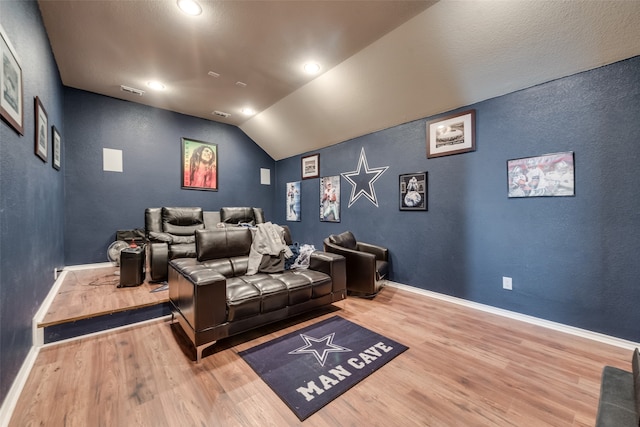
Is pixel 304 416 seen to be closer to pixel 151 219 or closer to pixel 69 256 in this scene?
pixel 151 219

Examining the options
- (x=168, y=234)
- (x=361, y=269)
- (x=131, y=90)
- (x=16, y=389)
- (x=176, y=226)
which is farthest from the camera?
(x=176, y=226)

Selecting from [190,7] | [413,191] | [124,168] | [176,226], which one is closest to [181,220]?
[176,226]

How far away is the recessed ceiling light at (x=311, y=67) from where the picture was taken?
3.29 metres

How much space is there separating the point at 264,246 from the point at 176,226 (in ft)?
7.80

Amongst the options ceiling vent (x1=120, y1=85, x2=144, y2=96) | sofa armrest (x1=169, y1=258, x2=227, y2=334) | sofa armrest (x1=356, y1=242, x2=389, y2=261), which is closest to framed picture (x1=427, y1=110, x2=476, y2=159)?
sofa armrest (x1=356, y1=242, x2=389, y2=261)

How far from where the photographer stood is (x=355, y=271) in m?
3.36

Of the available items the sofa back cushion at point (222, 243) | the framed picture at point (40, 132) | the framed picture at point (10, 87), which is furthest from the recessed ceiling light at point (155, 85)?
the sofa back cushion at point (222, 243)

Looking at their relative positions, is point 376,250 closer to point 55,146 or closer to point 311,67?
point 311,67

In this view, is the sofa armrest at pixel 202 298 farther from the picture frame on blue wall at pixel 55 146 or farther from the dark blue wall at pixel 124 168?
the dark blue wall at pixel 124 168

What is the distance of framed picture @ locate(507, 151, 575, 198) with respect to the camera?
2416 millimetres

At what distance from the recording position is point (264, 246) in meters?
2.90

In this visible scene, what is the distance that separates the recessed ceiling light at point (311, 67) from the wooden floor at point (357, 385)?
3211mm

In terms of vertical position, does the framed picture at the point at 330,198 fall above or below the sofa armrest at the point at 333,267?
above

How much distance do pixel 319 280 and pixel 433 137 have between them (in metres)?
2.44
